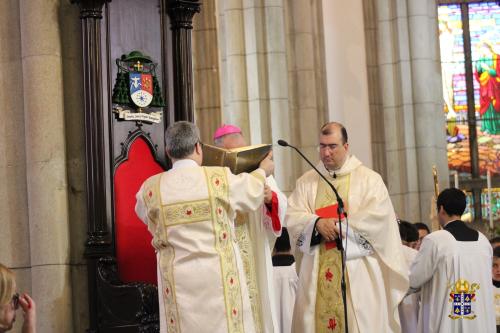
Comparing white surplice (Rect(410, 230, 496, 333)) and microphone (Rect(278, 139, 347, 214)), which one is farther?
white surplice (Rect(410, 230, 496, 333))

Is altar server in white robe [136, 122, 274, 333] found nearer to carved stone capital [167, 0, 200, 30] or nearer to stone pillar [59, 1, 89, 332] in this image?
stone pillar [59, 1, 89, 332]

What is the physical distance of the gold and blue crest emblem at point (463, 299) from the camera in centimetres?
790

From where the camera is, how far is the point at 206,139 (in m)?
12.7

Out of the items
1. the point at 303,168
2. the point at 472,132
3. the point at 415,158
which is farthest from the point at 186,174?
the point at 472,132

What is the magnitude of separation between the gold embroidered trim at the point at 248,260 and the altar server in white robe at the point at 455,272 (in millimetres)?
1663

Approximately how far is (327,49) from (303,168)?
1.65m

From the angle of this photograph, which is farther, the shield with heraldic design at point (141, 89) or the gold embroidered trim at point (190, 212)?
the shield with heraldic design at point (141, 89)

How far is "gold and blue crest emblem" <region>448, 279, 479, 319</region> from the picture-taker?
7902mm

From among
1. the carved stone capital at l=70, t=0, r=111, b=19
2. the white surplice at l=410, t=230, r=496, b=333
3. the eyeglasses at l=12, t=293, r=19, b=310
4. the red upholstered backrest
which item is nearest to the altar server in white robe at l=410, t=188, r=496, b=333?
the white surplice at l=410, t=230, r=496, b=333

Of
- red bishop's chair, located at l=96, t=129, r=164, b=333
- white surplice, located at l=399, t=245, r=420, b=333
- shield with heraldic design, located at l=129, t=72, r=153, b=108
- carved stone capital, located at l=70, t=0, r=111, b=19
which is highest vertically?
carved stone capital, located at l=70, t=0, r=111, b=19

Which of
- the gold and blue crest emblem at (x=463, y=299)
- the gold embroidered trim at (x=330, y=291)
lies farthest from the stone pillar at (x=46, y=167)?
the gold and blue crest emblem at (x=463, y=299)

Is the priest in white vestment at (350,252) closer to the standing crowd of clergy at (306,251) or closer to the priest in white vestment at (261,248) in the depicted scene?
the standing crowd of clergy at (306,251)

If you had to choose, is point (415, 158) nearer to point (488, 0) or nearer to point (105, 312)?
point (488, 0)

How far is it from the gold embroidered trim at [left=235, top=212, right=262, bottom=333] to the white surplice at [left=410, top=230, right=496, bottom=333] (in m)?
1.66
